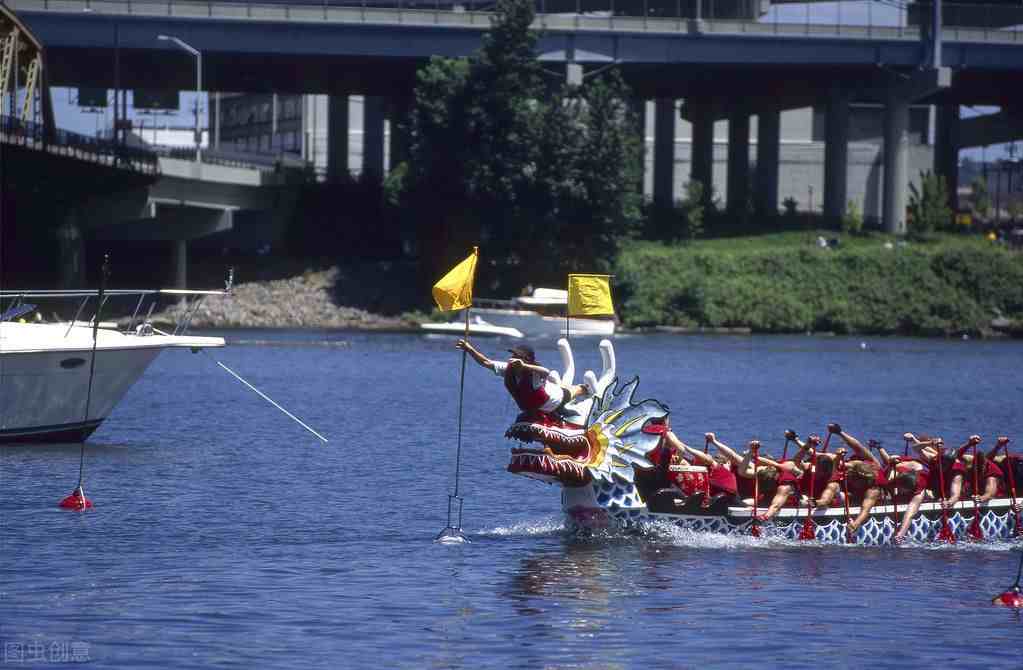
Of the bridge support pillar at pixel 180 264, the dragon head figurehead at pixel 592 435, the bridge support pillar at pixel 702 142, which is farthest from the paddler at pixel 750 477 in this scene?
the bridge support pillar at pixel 702 142

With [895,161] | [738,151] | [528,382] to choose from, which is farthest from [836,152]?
[528,382]

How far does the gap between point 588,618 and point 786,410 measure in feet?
105

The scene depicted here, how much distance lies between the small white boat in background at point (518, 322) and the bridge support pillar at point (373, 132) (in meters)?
22.1

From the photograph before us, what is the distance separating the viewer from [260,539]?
84.3 feet

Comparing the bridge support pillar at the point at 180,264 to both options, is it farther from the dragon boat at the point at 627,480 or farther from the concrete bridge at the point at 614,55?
the dragon boat at the point at 627,480

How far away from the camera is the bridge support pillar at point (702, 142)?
363 feet

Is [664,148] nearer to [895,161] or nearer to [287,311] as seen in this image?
[895,161]

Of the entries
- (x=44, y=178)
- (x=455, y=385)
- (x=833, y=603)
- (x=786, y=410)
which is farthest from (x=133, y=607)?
(x=44, y=178)

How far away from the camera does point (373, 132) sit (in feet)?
368

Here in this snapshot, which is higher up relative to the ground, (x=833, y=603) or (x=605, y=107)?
(x=605, y=107)

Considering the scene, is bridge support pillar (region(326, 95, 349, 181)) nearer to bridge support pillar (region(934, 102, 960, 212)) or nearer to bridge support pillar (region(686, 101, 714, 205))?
bridge support pillar (region(686, 101, 714, 205))

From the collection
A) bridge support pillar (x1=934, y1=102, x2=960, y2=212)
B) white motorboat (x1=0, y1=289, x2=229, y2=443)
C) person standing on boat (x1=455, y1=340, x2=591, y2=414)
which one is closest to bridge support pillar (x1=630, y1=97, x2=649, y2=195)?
bridge support pillar (x1=934, y1=102, x2=960, y2=212)

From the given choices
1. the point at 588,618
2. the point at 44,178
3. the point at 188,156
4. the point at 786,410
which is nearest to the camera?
the point at 588,618

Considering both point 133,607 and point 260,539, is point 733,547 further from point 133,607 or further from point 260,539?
point 133,607
